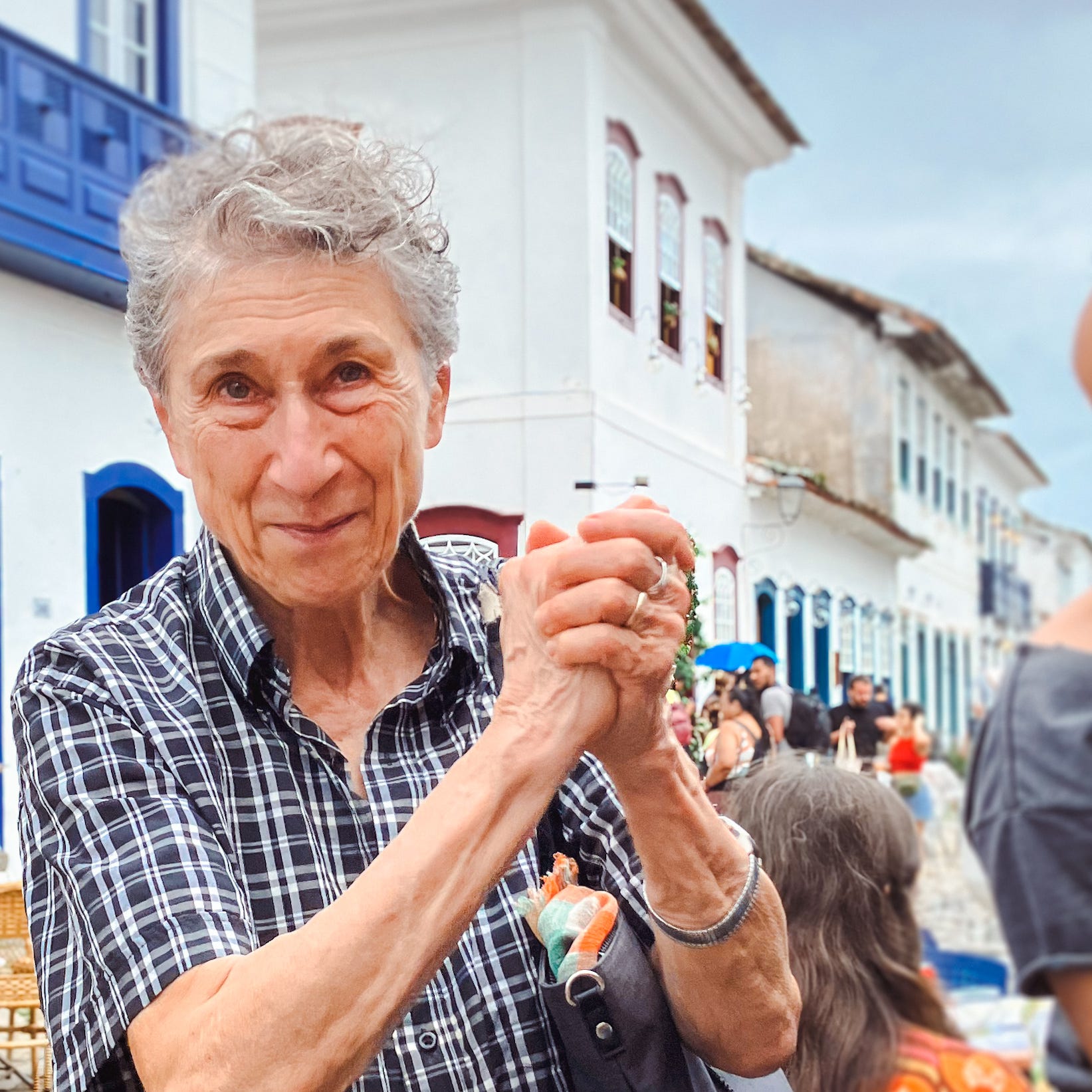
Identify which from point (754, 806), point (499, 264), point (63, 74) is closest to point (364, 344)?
point (754, 806)

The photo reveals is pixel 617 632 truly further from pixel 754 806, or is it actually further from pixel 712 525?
pixel 712 525

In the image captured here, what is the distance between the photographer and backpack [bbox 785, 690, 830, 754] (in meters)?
3.10

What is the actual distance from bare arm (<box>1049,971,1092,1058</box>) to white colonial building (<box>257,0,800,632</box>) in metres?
1.07

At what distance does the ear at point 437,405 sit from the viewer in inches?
60.7

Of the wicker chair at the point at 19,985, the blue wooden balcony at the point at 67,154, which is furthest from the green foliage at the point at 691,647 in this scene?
the blue wooden balcony at the point at 67,154

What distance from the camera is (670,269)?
341 centimetres

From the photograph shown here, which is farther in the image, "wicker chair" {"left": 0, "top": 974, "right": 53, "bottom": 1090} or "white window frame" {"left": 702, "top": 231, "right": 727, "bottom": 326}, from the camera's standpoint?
"wicker chair" {"left": 0, "top": 974, "right": 53, "bottom": 1090}

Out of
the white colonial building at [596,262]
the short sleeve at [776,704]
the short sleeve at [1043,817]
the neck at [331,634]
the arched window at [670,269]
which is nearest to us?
the short sleeve at [1043,817]

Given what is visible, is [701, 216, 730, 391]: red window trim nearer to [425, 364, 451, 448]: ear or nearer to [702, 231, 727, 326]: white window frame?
[702, 231, 727, 326]: white window frame

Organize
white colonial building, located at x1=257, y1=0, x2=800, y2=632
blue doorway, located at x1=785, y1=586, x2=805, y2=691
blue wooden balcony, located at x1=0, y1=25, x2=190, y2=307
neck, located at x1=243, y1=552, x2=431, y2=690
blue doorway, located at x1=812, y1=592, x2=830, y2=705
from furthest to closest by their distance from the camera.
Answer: blue wooden balcony, located at x1=0, y1=25, x2=190, y2=307
blue doorway, located at x1=812, y1=592, x2=830, y2=705
blue doorway, located at x1=785, y1=586, x2=805, y2=691
white colonial building, located at x1=257, y1=0, x2=800, y2=632
neck, located at x1=243, y1=552, x2=431, y2=690

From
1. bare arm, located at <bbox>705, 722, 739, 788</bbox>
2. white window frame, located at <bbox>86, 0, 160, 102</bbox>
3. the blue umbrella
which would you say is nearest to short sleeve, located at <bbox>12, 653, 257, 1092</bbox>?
bare arm, located at <bbox>705, 722, 739, 788</bbox>

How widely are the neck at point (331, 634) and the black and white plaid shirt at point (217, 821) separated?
0.06m

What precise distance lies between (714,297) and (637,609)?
2.39 meters

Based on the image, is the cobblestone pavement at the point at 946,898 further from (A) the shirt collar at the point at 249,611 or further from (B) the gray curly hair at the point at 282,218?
(B) the gray curly hair at the point at 282,218
